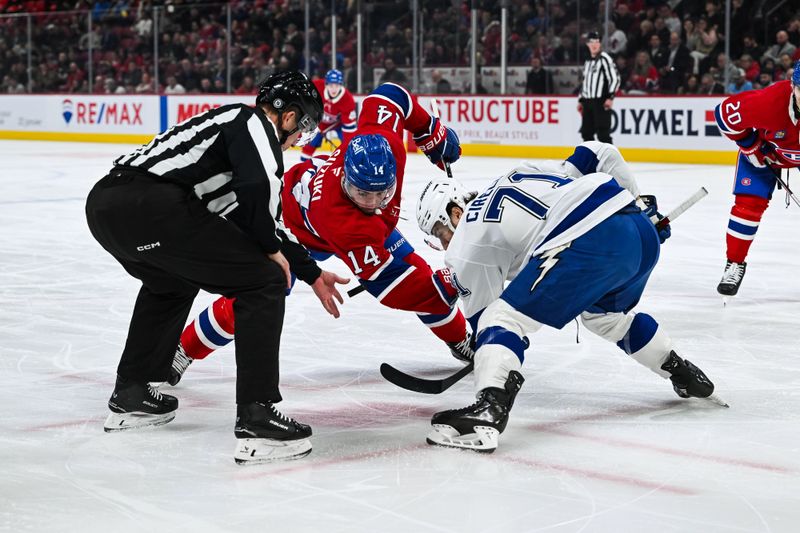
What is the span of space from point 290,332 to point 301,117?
1.68 metres

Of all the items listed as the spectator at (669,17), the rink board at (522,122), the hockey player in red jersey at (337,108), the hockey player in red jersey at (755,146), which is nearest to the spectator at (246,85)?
the rink board at (522,122)

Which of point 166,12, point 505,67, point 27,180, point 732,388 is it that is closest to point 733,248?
point 732,388

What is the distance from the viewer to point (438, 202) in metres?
3.17

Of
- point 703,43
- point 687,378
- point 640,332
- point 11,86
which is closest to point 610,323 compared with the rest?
point 640,332

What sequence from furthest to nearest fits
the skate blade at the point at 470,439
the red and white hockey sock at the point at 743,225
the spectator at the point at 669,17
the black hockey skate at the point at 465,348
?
the spectator at the point at 669,17, the red and white hockey sock at the point at 743,225, the black hockey skate at the point at 465,348, the skate blade at the point at 470,439

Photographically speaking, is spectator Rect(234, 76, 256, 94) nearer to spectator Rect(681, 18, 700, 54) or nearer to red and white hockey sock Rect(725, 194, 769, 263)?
spectator Rect(681, 18, 700, 54)

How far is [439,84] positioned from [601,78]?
9.78ft

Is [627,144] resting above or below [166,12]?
below

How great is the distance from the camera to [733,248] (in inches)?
206

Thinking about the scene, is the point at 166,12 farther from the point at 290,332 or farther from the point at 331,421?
the point at 331,421

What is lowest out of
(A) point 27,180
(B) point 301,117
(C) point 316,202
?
(A) point 27,180

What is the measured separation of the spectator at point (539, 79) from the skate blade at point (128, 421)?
1082 cm

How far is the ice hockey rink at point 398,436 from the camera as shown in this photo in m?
2.37

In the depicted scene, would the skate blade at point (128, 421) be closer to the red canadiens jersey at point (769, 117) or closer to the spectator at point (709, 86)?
the red canadiens jersey at point (769, 117)
